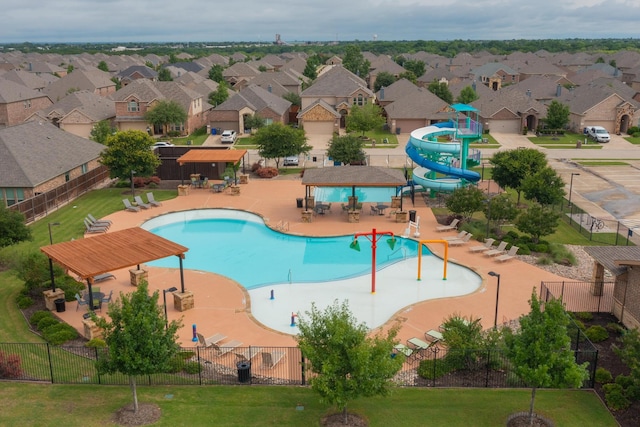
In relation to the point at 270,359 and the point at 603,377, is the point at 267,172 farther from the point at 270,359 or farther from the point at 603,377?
the point at 603,377

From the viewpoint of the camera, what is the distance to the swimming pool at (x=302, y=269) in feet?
93.0

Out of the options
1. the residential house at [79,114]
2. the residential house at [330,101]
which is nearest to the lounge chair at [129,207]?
the residential house at [79,114]

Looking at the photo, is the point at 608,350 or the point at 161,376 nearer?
the point at 161,376

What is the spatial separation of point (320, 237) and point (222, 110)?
43.0 meters

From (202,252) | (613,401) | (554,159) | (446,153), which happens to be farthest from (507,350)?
(554,159)

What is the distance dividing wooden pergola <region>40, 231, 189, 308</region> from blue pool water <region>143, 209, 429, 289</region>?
16.7 ft

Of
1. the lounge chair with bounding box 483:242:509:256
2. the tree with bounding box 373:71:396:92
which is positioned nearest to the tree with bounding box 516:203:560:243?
the lounge chair with bounding box 483:242:509:256

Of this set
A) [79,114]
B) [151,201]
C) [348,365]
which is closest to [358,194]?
[151,201]

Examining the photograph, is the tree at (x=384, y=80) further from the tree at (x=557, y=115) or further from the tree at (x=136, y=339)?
the tree at (x=136, y=339)

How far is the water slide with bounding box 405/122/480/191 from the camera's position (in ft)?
147

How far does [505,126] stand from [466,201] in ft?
146

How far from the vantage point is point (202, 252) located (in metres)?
36.6

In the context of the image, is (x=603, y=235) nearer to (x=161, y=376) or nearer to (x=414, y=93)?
(x=161, y=376)

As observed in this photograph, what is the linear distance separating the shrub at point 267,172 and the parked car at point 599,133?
41.9m
